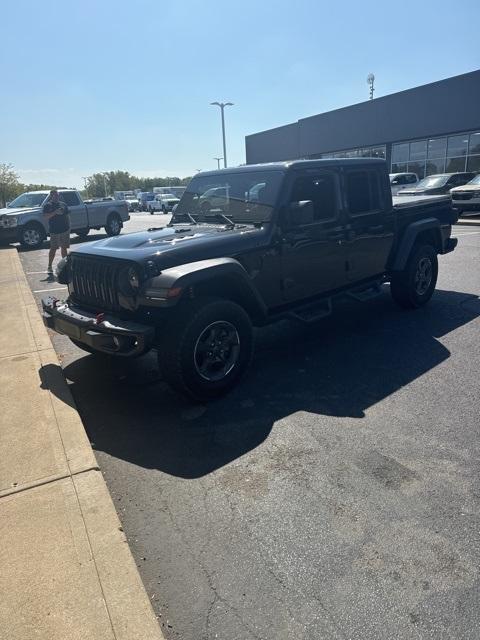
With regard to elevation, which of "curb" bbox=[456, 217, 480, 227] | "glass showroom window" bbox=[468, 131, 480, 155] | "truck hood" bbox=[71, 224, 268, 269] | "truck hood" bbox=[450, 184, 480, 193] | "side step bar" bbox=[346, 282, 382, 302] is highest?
"glass showroom window" bbox=[468, 131, 480, 155]

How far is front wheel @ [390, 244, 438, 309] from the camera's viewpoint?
643 cm

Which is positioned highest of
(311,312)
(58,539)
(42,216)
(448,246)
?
(42,216)

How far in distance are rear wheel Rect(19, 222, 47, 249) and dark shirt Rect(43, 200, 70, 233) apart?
255 inches

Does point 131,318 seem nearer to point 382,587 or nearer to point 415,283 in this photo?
point 382,587

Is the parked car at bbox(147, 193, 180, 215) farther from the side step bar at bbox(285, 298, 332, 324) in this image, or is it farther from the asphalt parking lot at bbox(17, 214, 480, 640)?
the asphalt parking lot at bbox(17, 214, 480, 640)

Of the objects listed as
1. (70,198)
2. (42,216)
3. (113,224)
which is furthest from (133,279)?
(113,224)

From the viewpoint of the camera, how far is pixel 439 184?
2020 centimetres

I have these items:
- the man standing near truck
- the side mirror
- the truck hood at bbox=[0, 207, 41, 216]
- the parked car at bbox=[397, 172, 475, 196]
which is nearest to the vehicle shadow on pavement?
the side mirror

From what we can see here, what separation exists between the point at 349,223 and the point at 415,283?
1681mm

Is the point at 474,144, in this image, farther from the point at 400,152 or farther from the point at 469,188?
the point at 469,188

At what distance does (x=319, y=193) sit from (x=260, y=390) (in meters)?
2.25

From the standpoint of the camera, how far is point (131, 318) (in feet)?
13.3

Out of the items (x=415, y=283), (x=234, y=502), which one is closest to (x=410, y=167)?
(x=415, y=283)

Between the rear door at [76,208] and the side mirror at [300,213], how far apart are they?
1399cm
